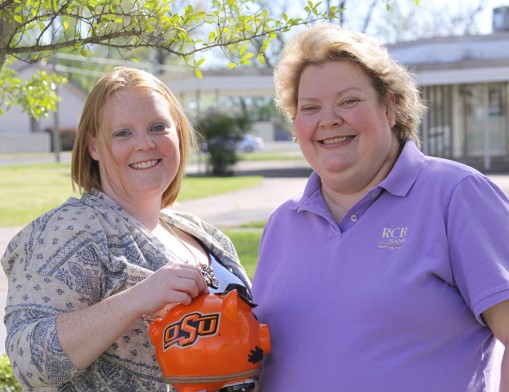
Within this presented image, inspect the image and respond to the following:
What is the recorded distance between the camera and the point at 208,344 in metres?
2.48

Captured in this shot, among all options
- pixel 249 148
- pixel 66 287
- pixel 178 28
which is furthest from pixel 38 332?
pixel 249 148

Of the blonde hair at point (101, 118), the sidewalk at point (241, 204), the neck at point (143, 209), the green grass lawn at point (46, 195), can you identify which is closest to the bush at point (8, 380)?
the green grass lawn at point (46, 195)

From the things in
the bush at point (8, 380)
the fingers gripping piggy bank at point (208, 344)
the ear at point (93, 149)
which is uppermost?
the ear at point (93, 149)

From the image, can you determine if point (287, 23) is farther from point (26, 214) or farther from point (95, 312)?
point (26, 214)

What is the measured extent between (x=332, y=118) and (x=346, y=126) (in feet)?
0.17

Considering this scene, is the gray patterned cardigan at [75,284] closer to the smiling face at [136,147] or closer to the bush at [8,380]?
the smiling face at [136,147]

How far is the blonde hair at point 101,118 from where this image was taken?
2986 mm

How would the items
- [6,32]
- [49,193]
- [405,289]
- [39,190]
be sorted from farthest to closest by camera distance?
[39,190], [49,193], [6,32], [405,289]

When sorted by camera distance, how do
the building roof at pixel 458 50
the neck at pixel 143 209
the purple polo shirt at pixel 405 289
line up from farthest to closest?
the building roof at pixel 458 50 < the neck at pixel 143 209 < the purple polo shirt at pixel 405 289

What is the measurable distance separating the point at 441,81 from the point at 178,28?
2542cm

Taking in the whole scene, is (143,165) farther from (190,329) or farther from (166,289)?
(190,329)

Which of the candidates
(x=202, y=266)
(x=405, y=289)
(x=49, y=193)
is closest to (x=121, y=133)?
(x=202, y=266)

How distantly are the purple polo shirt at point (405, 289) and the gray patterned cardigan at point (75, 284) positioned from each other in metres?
0.53

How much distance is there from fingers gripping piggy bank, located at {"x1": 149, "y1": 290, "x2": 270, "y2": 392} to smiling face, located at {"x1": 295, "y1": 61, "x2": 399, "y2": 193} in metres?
0.54
